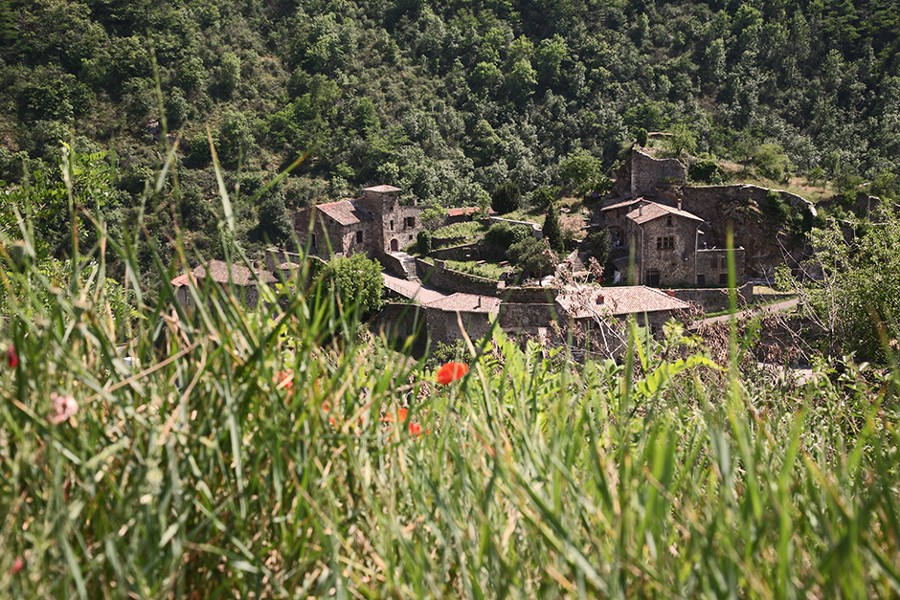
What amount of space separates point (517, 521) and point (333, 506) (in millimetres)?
367

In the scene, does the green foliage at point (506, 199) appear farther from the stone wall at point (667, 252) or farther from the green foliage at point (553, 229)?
the stone wall at point (667, 252)

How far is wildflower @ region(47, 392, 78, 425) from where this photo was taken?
1.29m

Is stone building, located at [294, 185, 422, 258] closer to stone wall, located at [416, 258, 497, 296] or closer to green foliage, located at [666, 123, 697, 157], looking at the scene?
stone wall, located at [416, 258, 497, 296]

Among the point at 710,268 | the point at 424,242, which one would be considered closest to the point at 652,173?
the point at 710,268

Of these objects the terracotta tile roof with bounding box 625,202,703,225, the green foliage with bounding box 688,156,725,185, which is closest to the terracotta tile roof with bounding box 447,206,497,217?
→ the terracotta tile roof with bounding box 625,202,703,225

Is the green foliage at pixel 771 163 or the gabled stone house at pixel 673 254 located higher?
the green foliage at pixel 771 163

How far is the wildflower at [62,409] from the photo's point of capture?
129 cm

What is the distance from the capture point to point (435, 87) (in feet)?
191

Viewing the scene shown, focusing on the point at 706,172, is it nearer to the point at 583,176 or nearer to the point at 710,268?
the point at 710,268

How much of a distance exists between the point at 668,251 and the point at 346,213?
40.0 feet

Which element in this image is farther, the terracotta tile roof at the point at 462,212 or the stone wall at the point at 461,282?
the terracotta tile roof at the point at 462,212

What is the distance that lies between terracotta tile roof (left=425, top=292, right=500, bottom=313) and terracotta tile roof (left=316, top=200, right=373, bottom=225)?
8.55 metres

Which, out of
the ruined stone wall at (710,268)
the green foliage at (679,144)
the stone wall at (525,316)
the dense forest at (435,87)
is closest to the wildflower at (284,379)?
the stone wall at (525,316)

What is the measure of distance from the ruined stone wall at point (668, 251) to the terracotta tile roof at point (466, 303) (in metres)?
6.49
